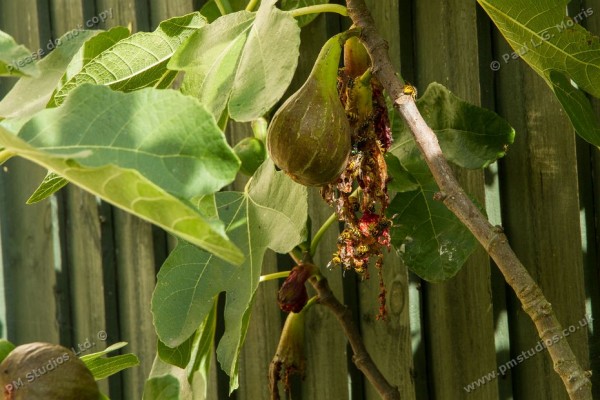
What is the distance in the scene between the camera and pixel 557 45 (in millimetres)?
1110

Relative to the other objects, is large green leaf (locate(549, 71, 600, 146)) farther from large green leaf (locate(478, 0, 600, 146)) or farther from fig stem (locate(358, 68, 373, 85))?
fig stem (locate(358, 68, 373, 85))

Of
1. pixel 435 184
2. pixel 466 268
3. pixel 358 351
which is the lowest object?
pixel 358 351

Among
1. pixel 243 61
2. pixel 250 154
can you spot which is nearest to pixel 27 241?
pixel 250 154

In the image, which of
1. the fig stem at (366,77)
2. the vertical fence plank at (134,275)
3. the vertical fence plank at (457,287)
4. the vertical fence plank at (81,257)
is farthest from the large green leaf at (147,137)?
the vertical fence plank at (81,257)

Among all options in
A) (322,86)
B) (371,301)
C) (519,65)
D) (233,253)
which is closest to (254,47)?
(322,86)

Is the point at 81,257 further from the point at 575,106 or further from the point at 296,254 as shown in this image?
the point at 575,106

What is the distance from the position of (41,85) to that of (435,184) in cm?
64

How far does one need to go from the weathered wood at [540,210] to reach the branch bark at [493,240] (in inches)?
20.7

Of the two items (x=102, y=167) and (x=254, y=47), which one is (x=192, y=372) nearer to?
(x=254, y=47)

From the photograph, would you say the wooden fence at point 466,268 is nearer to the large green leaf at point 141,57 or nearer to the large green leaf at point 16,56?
the large green leaf at point 141,57

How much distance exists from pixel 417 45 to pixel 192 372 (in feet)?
2.45

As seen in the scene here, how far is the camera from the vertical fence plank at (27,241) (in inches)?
107

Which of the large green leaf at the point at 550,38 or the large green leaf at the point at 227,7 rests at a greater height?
the large green leaf at the point at 227,7

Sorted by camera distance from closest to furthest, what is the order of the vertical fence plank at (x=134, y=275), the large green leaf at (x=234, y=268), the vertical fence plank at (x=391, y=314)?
the large green leaf at (x=234, y=268) → the vertical fence plank at (x=391, y=314) → the vertical fence plank at (x=134, y=275)
